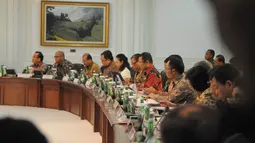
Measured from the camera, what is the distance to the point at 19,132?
2.04 feet

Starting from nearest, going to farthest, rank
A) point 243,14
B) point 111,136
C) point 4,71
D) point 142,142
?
1. point 243,14
2. point 142,142
3. point 111,136
4. point 4,71

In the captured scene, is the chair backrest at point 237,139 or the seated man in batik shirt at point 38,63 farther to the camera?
the seated man in batik shirt at point 38,63

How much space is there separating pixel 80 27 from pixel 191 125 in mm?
10439

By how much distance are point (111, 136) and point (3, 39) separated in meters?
7.09

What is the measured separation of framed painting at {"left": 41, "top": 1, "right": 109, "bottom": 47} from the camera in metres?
10.9

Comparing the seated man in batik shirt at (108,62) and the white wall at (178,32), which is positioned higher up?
the white wall at (178,32)

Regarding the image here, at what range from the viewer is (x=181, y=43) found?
34.8 ft

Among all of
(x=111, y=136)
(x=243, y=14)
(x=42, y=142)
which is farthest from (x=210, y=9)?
(x=111, y=136)

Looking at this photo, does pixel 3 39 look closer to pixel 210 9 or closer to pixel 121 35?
pixel 121 35

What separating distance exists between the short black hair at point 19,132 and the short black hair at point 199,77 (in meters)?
3.19

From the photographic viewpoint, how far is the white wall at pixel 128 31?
1061 cm

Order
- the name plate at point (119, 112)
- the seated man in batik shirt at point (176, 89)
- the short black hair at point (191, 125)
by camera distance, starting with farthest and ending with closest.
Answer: the seated man in batik shirt at point (176, 89) < the name plate at point (119, 112) < the short black hair at point (191, 125)

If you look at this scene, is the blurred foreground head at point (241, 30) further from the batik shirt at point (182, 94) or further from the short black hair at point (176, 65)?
the short black hair at point (176, 65)

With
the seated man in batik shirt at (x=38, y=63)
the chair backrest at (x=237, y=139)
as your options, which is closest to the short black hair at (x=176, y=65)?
the seated man in batik shirt at (x=38, y=63)
